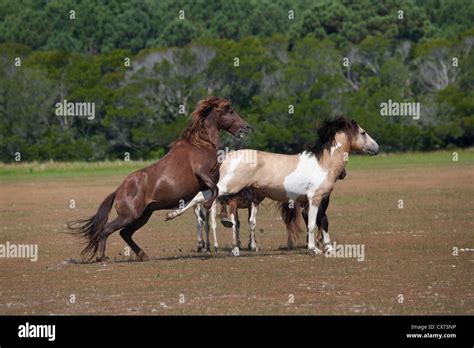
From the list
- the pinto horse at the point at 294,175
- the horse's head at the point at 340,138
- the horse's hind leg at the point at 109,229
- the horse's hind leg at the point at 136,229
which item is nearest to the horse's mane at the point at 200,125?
the pinto horse at the point at 294,175

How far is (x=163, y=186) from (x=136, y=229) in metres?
0.94

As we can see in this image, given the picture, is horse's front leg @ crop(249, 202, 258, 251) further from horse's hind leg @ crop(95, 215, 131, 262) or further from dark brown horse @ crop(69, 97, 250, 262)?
horse's hind leg @ crop(95, 215, 131, 262)

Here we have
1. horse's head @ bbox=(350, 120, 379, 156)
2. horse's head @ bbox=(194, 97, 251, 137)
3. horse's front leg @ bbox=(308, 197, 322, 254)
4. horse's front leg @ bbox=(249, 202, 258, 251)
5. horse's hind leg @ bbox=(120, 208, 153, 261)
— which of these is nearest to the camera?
horse's hind leg @ bbox=(120, 208, 153, 261)

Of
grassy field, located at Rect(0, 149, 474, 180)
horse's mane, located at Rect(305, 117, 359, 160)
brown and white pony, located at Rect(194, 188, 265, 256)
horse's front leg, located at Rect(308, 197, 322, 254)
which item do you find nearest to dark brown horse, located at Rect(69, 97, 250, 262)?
brown and white pony, located at Rect(194, 188, 265, 256)

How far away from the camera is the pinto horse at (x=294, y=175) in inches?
699

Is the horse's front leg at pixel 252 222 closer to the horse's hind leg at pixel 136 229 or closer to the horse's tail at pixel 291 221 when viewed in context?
the horse's tail at pixel 291 221

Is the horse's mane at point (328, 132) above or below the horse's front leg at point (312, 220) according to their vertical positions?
above

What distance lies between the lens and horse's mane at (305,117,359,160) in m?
18.1

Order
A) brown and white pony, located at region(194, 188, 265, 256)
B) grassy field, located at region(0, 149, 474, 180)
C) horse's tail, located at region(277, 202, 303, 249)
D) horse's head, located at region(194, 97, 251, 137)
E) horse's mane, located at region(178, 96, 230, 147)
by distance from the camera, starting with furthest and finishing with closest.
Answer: grassy field, located at region(0, 149, 474, 180)
horse's tail, located at region(277, 202, 303, 249)
brown and white pony, located at region(194, 188, 265, 256)
horse's head, located at region(194, 97, 251, 137)
horse's mane, located at region(178, 96, 230, 147)

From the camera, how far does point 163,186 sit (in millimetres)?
16609

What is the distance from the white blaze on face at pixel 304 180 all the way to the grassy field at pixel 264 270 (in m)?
1.05

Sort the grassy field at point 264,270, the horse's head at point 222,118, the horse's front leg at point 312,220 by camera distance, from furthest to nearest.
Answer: the horse's front leg at point 312,220 < the horse's head at point 222,118 < the grassy field at point 264,270

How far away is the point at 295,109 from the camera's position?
62.8 m
